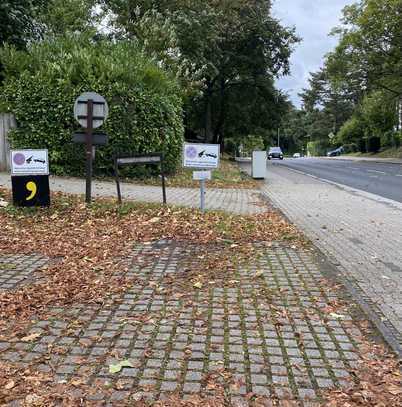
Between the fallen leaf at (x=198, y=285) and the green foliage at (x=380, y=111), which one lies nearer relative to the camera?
the fallen leaf at (x=198, y=285)

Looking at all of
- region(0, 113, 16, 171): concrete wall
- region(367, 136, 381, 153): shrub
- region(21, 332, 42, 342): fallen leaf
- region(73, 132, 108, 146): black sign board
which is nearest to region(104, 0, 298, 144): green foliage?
region(0, 113, 16, 171): concrete wall

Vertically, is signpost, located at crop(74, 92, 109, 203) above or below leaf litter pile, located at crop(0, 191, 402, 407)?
above

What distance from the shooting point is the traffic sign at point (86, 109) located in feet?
30.1

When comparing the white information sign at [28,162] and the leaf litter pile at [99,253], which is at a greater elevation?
the white information sign at [28,162]

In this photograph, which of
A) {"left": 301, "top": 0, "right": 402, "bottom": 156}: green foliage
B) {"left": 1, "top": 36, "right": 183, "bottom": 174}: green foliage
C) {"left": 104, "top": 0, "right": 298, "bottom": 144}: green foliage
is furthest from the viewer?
{"left": 301, "top": 0, "right": 402, "bottom": 156}: green foliage

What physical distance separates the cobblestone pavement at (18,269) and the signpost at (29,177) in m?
2.81

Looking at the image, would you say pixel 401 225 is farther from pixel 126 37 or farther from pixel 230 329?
→ pixel 126 37

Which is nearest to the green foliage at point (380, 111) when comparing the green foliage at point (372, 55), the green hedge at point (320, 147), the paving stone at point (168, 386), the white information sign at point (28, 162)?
the green foliage at point (372, 55)

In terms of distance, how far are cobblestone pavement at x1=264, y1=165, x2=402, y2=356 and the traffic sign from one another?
4.16 m

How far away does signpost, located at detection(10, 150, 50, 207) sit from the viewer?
341 inches

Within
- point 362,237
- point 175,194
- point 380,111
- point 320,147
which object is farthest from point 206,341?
point 320,147

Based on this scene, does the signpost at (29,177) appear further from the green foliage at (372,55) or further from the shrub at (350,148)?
the shrub at (350,148)

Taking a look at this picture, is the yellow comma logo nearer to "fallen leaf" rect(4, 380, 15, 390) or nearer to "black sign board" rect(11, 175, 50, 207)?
"black sign board" rect(11, 175, 50, 207)

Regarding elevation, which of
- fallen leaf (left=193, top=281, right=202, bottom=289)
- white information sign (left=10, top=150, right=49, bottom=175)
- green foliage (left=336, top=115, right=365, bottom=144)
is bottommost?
fallen leaf (left=193, top=281, right=202, bottom=289)
